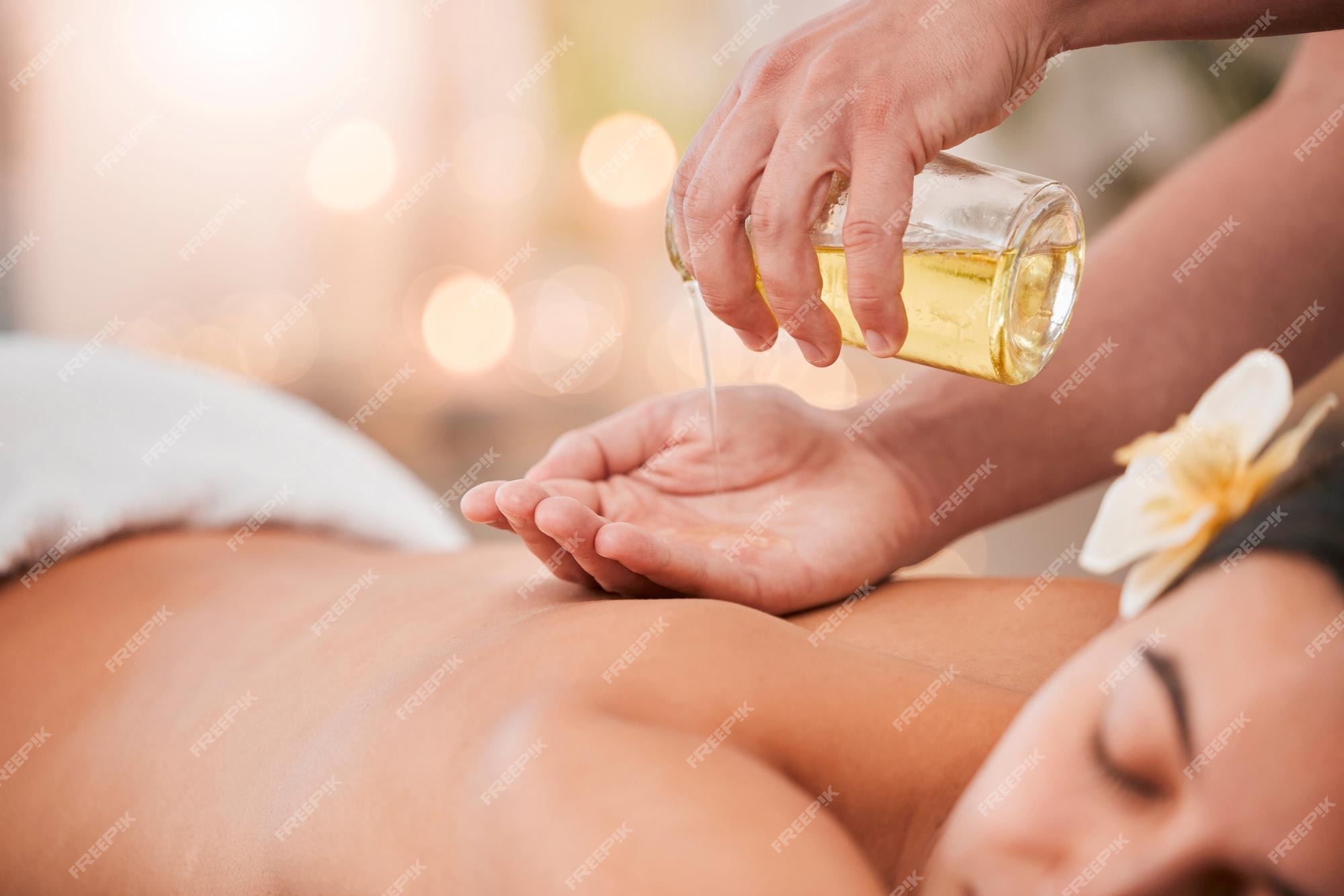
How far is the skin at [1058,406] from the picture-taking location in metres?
0.88

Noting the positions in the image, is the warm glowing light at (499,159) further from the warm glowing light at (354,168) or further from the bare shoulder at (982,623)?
the bare shoulder at (982,623)

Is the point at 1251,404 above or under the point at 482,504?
under

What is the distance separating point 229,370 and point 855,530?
2595 mm

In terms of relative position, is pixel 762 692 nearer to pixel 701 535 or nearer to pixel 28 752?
pixel 701 535

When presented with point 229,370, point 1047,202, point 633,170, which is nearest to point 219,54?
point 229,370

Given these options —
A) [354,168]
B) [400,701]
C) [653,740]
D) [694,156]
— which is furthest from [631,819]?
[354,168]

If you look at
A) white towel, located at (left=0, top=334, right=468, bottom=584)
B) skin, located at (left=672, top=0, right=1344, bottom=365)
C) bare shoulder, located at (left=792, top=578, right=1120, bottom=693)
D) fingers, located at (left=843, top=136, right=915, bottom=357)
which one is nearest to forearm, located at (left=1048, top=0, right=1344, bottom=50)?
skin, located at (left=672, top=0, right=1344, bottom=365)

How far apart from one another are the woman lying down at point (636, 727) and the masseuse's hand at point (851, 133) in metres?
0.21

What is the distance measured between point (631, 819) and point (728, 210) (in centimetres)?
37

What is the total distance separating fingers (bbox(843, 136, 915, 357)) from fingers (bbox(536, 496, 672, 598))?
22 centimetres

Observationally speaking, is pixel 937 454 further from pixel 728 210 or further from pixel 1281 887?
pixel 1281 887

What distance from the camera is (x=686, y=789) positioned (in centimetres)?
49

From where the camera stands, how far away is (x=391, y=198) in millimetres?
3180

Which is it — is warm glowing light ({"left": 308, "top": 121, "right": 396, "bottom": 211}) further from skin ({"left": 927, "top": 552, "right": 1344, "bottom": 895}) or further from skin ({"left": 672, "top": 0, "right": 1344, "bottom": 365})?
skin ({"left": 927, "top": 552, "right": 1344, "bottom": 895})
